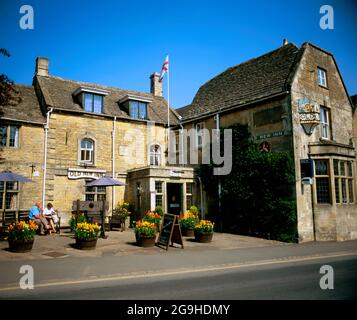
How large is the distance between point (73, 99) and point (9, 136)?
5.45 m

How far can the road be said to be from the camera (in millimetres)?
6152

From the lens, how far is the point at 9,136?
1869 cm

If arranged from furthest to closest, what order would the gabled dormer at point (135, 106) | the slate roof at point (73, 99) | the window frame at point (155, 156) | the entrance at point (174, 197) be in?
the window frame at point (155, 156)
the gabled dormer at point (135, 106)
the entrance at point (174, 197)
the slate roof at point (73, 99)

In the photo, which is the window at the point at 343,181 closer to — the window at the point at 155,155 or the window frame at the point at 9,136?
the window at the point at 155,155

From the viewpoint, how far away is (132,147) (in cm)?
2314

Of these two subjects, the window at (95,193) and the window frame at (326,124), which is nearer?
the window frame at (326,124)

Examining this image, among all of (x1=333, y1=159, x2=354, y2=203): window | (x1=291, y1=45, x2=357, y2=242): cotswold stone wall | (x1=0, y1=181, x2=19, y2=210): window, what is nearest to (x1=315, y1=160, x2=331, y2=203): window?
(x1=291, y1=45, x2=357, y2=242): cotswold stone wall

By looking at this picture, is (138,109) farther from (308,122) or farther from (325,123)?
(325,123)

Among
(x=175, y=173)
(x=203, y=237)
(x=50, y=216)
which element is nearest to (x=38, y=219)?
(x=50, y=216)

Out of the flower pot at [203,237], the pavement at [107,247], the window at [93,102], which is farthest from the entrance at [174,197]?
the window at [93,102]

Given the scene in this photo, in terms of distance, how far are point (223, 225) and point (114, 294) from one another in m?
14.7

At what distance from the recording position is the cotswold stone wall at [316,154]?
17.1m

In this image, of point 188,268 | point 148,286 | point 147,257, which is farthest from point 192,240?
point 148,286

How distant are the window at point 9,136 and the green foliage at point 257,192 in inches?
530
